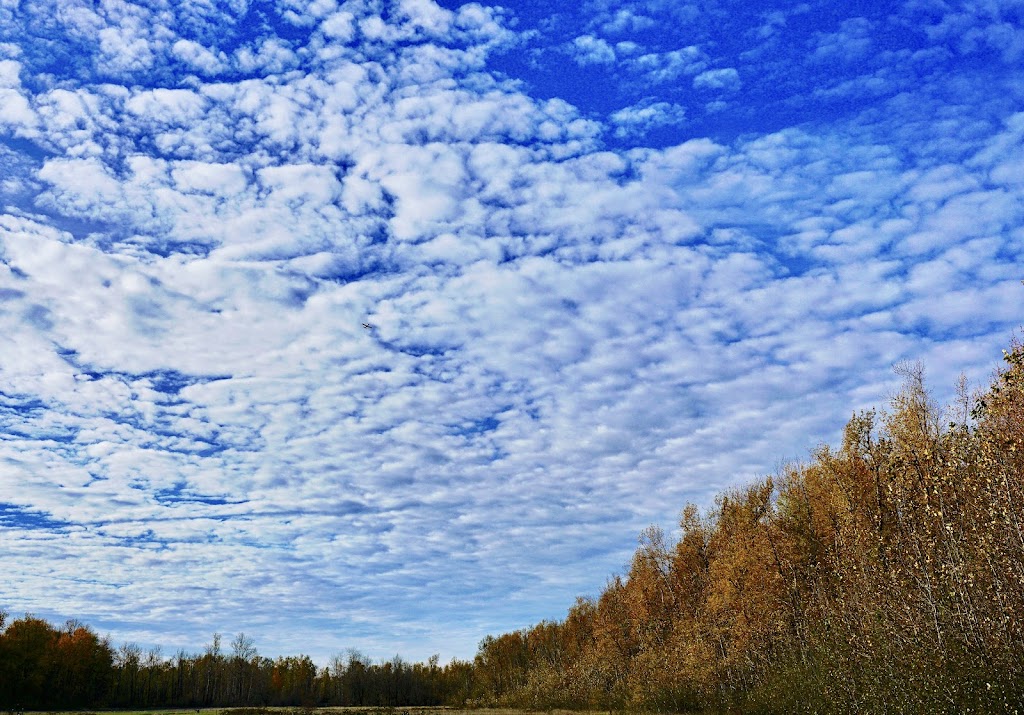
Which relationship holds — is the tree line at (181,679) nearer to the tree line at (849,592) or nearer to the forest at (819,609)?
the forest at (819,609)

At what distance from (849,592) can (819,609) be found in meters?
16.7

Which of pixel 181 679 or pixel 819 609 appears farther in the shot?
pixel 181 679

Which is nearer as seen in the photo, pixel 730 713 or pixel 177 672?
pixel 730 713

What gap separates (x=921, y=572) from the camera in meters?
23.4

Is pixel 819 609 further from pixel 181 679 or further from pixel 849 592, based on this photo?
pixel 181 679

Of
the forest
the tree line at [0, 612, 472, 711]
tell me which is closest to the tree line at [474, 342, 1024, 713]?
the forest

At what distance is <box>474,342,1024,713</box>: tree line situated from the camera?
791 inches

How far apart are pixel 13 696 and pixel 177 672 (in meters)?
50.1

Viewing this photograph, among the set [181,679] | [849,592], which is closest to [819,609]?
[849,592]

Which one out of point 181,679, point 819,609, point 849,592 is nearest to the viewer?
point 849,592

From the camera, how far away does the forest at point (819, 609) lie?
2027cm

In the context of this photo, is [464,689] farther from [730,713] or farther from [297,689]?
[730,713]

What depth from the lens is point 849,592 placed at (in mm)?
27422

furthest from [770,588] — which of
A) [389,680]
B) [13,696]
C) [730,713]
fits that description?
[389,680]
